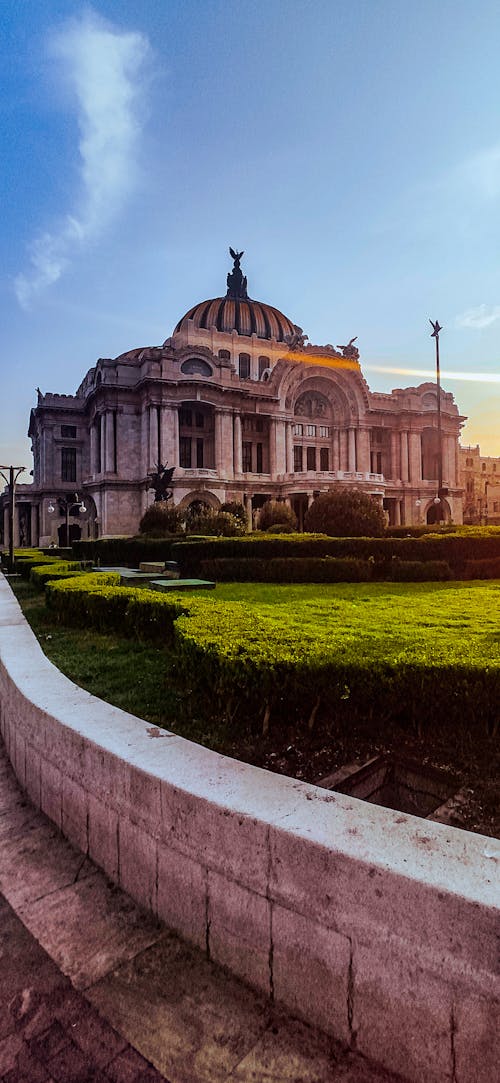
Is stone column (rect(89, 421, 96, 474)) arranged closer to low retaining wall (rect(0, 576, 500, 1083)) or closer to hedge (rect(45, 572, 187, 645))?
hedge (rect(45, 572, 187, 645))

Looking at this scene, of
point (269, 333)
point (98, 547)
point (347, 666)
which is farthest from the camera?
point (269, 333)

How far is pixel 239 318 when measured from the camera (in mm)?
54969

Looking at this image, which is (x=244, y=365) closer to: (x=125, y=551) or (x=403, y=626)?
(x=125, y=551)

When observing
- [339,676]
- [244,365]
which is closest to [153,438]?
[244,365]

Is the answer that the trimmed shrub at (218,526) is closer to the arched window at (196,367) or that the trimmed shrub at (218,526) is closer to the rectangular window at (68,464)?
the arched window at (196,367)

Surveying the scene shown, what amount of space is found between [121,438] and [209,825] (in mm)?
42574

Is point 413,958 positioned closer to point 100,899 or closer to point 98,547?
point 100,899

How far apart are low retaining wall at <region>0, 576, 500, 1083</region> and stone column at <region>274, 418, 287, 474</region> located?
43749 millimetres

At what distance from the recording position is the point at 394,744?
10.3ft

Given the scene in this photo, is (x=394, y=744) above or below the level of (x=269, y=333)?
below

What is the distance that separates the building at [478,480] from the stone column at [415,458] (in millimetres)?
30013

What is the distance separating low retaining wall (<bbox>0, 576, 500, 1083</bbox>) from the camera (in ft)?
4.76

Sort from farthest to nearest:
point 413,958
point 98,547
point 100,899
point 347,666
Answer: point 98,547, point 347,666, point 100,899, point 413,958

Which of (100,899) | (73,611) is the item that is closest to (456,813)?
(100,899)
